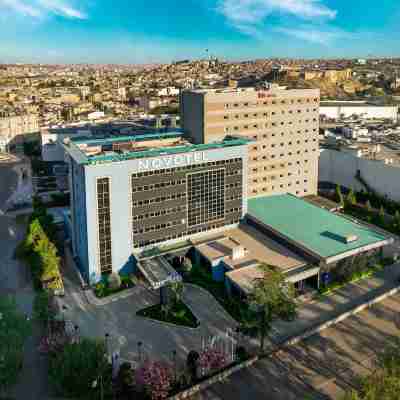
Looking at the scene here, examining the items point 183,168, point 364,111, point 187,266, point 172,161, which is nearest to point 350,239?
point 187,266

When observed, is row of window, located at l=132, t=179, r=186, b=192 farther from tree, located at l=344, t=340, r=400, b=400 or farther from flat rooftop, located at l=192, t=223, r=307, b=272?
tree, located at l=344, t=340, r=400, b=400

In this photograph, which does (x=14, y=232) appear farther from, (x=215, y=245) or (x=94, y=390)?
(x=94, y=390)

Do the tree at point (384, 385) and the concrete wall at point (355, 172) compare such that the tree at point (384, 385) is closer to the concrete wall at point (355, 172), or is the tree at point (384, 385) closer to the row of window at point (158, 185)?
the row of window at point (158, 185)

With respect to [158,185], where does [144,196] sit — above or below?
below

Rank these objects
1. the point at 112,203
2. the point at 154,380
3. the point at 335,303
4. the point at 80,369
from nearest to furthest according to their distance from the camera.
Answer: the point at 80,369 < the point at 154,380 < the point at 335,303 < the point at 112,203

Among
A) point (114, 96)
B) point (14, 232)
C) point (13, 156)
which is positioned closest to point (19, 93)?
point (114, 96)

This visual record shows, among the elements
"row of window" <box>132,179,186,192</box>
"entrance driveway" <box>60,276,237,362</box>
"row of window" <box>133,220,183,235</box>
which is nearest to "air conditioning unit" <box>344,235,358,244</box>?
"entrance driveway" <box>60,276,237,362</box>

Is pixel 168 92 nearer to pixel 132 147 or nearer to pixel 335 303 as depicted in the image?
pixel 132 147
